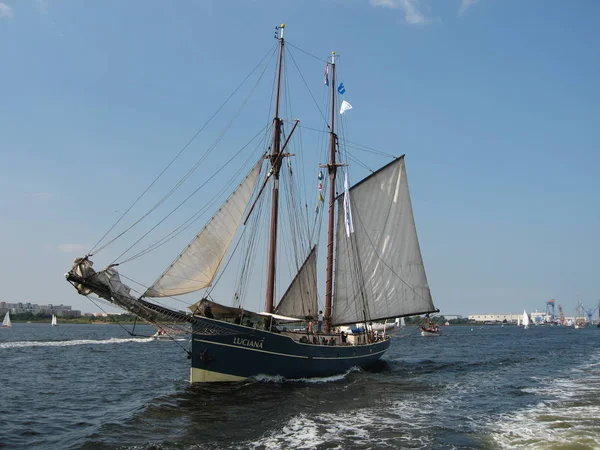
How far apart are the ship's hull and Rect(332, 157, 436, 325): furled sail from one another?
13.3 m

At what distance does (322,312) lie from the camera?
44.9 m

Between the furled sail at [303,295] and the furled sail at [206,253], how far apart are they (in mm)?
8995

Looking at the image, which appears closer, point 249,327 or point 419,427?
point 419,427

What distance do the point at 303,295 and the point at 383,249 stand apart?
10290mm

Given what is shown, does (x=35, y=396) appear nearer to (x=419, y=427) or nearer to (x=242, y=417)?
(x=242, y=417)

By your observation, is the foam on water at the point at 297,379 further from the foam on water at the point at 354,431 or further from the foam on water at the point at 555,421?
the foam on water at the point at 555,421

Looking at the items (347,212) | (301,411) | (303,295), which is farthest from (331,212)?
(301,411)

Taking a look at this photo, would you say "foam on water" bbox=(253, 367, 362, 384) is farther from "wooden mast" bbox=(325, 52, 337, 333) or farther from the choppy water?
"wooden mast" bbox=(325, 52, 337, 333)

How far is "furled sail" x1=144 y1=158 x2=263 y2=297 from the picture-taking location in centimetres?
2831

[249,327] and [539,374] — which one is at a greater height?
[249,327]

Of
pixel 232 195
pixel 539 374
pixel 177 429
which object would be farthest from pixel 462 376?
pixel 177 429

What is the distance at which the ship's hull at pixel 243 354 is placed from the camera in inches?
1160

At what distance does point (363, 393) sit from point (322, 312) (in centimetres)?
1519

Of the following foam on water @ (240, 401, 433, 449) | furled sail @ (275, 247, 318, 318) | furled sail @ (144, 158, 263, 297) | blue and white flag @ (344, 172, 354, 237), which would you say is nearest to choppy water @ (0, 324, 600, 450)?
foam on water @ (240, 401, 433, 449)
